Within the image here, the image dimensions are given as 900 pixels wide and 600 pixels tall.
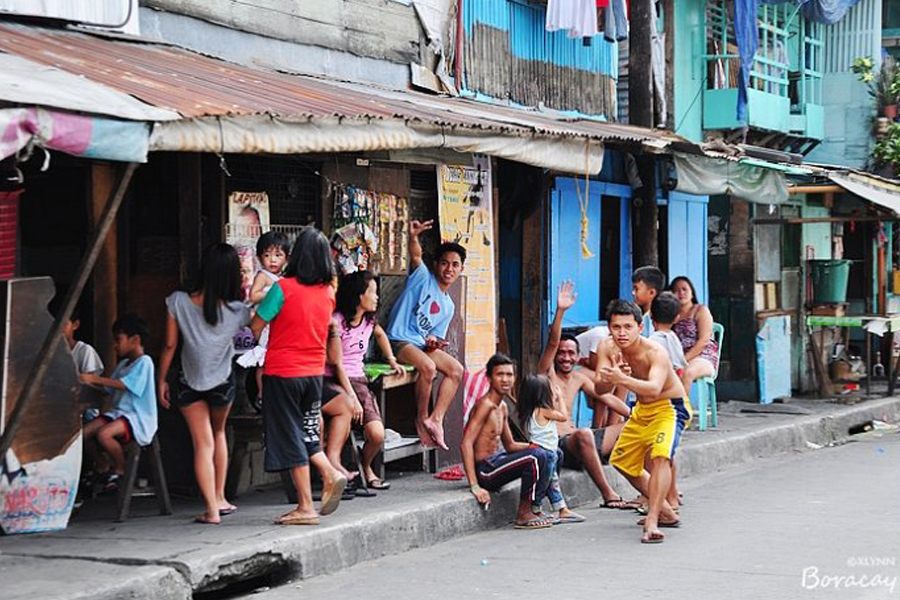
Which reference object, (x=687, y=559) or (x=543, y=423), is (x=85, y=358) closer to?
(x=543, y=423)

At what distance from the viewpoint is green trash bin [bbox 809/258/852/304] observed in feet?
61.8

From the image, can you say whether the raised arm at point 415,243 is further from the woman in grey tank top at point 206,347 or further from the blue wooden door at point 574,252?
the blue wooden door at point 574,252

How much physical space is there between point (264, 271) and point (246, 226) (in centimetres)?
83

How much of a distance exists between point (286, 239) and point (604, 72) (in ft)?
25.5

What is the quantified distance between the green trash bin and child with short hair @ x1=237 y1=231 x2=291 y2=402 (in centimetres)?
1071

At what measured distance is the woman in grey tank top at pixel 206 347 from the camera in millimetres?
8711

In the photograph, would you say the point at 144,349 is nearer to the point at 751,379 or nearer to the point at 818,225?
the point at 751,379

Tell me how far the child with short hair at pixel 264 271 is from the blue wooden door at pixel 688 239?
280 inches

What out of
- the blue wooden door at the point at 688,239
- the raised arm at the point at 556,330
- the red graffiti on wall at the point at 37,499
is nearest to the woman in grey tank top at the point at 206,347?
the red graffiti on wall at the point at 37,499

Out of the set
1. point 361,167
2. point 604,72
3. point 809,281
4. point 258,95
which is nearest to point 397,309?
point 361,167

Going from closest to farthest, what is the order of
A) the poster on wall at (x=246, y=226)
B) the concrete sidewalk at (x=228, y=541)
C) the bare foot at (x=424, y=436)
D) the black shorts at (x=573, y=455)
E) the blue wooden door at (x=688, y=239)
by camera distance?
the concrete sidewalk at (x=228, y=541), the poster on wall at (x=246, y=226), the black shorts at (x=573, y=455), the bare foot at (x=424, y=436), the blue wooden door at (x=688, y=239)

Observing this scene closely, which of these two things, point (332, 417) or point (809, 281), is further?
point (809, 281)

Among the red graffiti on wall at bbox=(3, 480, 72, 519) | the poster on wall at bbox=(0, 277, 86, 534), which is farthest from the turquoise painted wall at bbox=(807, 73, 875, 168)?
the red graffiti on wall at bbox=(3, 480, 72, 519)

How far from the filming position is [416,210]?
39.7 feet
